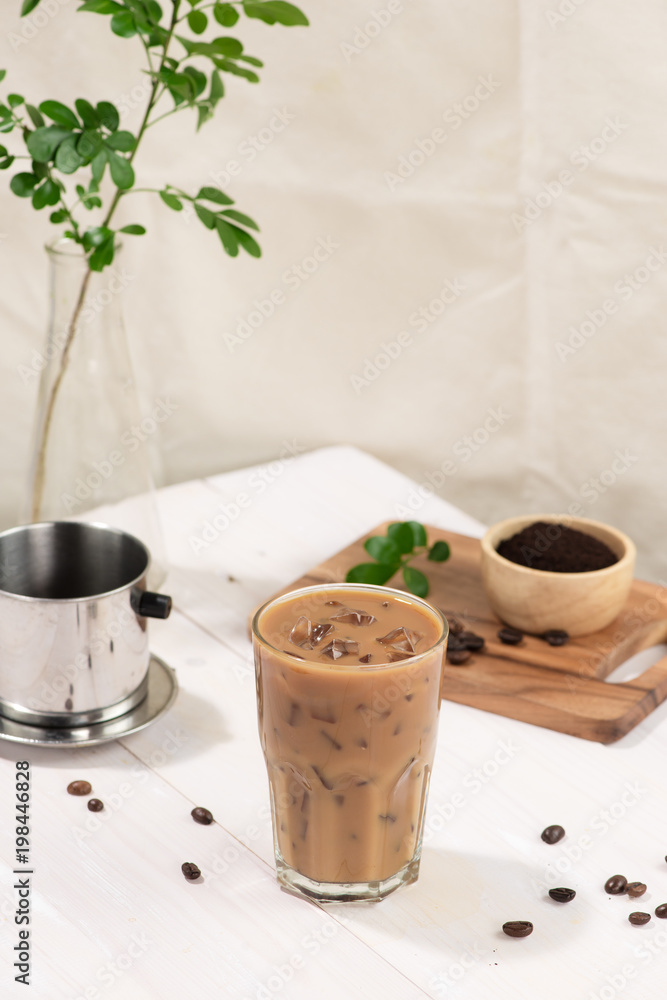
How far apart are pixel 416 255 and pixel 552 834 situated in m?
1.10

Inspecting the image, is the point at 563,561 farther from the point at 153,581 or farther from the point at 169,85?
the point at 169,85

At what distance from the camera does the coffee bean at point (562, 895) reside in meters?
0.79

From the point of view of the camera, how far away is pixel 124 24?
3.24 ft

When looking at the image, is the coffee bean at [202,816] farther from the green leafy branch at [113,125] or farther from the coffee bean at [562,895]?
the green leafy branch at [113,125]

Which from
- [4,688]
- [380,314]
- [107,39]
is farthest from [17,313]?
[4,688]

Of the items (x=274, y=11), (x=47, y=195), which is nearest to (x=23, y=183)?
(x=47, y=195)

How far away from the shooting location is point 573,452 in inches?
69.3

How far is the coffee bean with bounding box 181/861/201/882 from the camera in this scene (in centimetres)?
80

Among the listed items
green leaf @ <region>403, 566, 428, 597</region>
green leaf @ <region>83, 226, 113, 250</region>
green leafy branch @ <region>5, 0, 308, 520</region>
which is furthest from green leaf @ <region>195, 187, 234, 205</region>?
green leaf @ <region>403, 566, 428, 597</region>

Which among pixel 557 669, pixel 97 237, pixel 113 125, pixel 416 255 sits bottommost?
pixel 557 669

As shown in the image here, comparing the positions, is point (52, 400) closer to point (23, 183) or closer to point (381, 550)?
point (23, 183)

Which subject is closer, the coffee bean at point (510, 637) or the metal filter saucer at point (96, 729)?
the metal filter saucer at point (96, 729)

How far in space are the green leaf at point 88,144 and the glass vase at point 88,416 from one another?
12cm

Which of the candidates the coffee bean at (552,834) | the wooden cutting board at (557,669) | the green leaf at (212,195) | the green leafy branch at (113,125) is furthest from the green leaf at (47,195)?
the coffee bean at (552,834)
